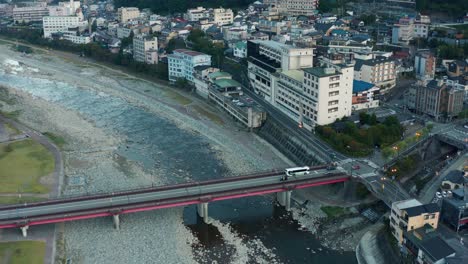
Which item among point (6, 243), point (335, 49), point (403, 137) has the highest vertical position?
point (335, 49)

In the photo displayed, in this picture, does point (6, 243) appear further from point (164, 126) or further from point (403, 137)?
point (403, 137)

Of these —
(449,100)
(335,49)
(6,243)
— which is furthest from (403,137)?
(6,243)

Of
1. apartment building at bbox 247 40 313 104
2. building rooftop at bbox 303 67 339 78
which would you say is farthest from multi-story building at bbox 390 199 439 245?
apartment building at bbox 247 40 313 104

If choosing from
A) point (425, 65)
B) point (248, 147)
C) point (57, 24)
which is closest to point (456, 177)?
point (248, 147)

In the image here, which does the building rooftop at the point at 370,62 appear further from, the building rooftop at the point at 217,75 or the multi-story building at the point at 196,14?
the multi-story building at the point at 196,14

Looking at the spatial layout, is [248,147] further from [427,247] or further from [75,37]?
[75,37]
